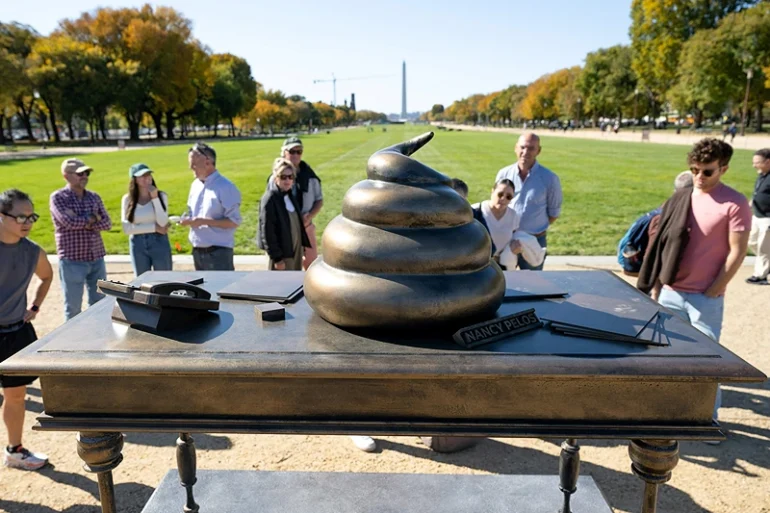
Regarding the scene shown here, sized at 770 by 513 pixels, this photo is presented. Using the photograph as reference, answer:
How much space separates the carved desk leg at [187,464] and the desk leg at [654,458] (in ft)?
7.01

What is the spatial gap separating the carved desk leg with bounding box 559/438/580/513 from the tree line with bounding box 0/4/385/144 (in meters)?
45.9

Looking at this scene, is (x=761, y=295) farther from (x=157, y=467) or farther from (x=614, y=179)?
(x=614, y=179)

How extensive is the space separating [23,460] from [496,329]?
3199 millimetres

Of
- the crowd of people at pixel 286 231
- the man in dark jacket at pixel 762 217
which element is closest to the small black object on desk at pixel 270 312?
the crowd of people at pixel 286 231

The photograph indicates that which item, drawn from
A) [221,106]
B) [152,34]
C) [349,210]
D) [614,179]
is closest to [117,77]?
[152,34]

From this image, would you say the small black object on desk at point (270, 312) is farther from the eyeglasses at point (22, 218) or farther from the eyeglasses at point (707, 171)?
the eyeglasses at point (707, 171)

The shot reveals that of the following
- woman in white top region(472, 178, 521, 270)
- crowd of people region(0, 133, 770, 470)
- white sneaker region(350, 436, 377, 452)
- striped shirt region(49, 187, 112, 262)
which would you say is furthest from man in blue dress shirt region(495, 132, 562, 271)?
striped shirt region(49, 187, 112, 262)

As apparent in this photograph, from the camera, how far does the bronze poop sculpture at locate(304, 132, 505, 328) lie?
194 centimetres

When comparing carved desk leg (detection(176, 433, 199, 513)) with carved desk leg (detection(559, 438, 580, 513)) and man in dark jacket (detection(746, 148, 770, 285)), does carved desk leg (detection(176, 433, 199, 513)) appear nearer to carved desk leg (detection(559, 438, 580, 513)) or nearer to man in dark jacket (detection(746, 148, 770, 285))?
carved desk leg (detection(559, 438, 580, 513))

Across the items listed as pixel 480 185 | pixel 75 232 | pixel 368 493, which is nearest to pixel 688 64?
pixel 480 185

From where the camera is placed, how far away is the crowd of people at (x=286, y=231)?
11.7ft

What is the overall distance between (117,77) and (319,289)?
56420 mm

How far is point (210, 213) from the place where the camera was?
5.31 m

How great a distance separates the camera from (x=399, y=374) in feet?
→ 5.80
